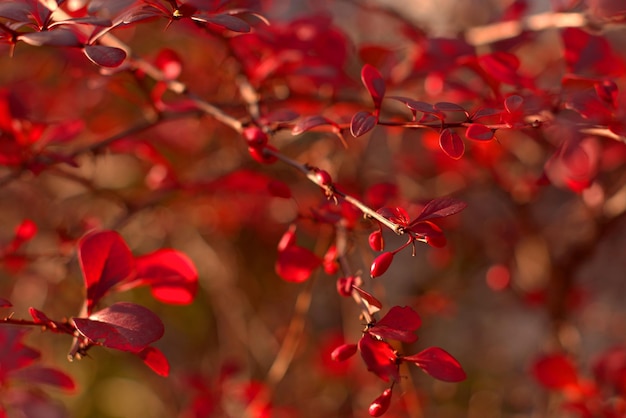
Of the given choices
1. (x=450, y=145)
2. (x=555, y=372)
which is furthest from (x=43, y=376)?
(x=555, y=372)

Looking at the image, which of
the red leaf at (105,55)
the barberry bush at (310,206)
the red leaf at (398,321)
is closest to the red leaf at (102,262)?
the barberry bush at (310,206)

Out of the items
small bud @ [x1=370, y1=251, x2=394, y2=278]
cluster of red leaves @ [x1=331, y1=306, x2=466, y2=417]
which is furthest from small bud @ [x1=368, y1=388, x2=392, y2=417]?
small bud @ [x1=370, y1=251, x2=394, y2=278]

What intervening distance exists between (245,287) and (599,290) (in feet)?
4.61

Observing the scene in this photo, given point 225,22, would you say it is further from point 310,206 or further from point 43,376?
point 43,376

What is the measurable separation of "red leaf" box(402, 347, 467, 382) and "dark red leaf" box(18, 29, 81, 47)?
0.48 meters

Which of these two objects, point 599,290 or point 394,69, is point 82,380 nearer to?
point 394,69

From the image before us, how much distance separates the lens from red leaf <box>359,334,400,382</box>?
68cm

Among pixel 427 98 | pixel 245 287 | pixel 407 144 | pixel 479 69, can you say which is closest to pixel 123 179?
pixel 245 287

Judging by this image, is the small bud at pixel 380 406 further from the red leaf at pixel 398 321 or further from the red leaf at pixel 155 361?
the red leaf at pixel 155 361

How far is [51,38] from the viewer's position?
0.64m

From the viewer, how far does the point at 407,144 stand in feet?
8.69

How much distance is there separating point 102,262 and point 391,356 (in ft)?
1.23

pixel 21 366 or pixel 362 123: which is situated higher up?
pixel 362 123

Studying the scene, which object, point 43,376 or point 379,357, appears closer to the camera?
point 379,357
